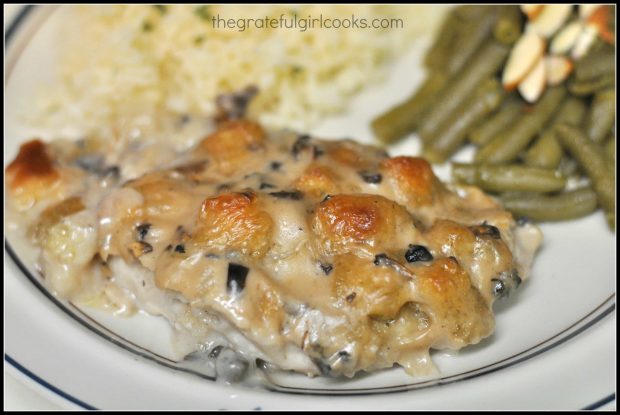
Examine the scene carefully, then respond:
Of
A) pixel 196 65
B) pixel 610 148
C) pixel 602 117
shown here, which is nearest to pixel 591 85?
pixel 602 117

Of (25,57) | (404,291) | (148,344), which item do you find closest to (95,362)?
(148,344)

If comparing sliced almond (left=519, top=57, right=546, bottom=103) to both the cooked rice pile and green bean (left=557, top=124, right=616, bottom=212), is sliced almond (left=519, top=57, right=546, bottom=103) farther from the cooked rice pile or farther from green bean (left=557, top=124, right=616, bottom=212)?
the cooked rice pile

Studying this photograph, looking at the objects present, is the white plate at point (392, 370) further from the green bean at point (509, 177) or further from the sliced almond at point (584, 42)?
the sliced almond at point (584, 42)

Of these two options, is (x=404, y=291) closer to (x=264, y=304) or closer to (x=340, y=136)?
(x=264, y=304)

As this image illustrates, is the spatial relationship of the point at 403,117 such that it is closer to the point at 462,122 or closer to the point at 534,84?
the point at 462,122

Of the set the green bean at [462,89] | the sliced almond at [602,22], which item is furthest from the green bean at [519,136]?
the sliced almond at [602,22]
